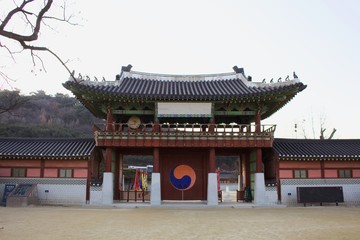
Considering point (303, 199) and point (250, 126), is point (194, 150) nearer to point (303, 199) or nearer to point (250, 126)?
point (250, 126)

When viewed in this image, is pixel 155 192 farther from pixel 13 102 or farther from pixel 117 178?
pixel 13 102

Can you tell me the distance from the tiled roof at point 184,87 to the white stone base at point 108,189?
592cm

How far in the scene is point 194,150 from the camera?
28656 millimetres

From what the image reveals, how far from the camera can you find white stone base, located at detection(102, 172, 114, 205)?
1003 inches

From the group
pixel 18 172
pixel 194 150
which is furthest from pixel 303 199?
pixel 18 172

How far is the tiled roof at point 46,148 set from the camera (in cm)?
2658

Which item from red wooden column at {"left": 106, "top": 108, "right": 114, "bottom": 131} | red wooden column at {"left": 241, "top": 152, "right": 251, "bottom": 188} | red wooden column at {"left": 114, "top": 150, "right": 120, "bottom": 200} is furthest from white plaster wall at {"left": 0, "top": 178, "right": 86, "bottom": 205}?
red wooden column at {"left": 241, "top": 152, "right": 251, "bottom": 188}

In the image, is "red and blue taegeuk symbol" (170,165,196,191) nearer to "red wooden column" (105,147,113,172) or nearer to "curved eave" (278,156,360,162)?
"red wooden column" (105,147,113,172)

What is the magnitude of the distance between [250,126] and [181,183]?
705cm

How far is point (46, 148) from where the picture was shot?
27828mm

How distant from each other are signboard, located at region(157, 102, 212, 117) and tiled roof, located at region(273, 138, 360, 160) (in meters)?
6.11

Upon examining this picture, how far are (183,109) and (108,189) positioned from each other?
8051 mm

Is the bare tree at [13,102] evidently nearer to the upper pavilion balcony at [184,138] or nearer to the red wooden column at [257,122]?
the upper pavilion balcony at [184,138]

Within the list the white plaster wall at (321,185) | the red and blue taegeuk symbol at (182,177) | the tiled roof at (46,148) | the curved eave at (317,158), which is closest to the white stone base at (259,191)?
the white plaster wall at (321,185)
